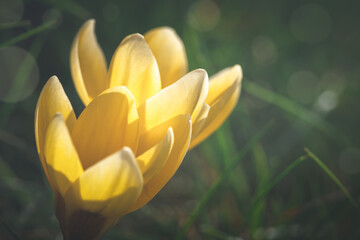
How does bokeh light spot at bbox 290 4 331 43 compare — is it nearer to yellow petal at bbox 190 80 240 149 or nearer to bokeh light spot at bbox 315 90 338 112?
bokeh light spot at bbox 315 90 338 112

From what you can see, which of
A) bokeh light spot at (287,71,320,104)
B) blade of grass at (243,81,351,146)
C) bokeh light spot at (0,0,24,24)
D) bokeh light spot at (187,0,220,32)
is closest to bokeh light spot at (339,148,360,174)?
blade of grass at (243,81,351,146)

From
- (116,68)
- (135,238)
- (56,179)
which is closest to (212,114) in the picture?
(116,68)

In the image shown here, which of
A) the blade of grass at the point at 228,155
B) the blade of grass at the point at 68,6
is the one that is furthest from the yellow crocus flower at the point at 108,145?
the blade of grass at the point at 68,6

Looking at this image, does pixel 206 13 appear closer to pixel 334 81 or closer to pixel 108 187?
pixel 334 81

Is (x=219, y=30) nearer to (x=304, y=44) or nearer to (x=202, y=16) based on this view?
(x=202, y=16)

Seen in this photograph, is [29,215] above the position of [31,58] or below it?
below

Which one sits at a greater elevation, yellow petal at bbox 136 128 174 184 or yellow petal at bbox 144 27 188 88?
yellow petal at bbox 144 27 188 88

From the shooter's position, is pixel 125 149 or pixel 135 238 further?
pixel 135 238
